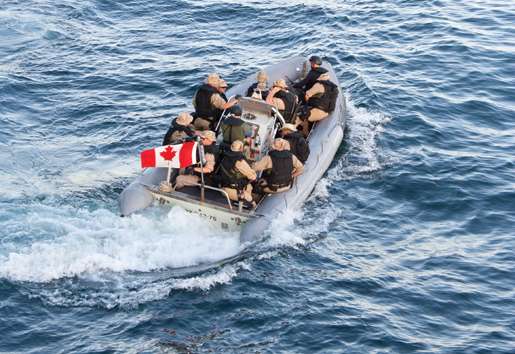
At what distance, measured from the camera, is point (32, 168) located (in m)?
16.3

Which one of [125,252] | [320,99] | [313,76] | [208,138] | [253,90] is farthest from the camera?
[313,76]

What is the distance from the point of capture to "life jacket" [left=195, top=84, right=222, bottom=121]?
15.7m

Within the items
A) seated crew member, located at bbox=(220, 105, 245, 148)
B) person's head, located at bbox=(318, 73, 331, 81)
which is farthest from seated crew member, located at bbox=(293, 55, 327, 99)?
seated crew member, located at bbox=(220, 105, 245, 148)

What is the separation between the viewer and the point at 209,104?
15.8 m

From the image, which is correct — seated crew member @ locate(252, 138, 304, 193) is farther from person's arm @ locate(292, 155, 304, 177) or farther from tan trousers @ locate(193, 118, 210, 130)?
tan trousers @ locate(193, 118, 210, 130)

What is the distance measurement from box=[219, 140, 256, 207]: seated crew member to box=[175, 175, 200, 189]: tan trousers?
613mm

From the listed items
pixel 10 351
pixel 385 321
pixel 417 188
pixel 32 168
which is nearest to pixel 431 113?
pixel 417 188

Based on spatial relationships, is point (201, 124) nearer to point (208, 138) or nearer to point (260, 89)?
point (260, 89)

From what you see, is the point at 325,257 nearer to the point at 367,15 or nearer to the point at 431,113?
the point at 431,113

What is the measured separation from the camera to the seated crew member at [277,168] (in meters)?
14.1

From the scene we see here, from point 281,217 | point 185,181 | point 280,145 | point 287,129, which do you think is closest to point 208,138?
point 185,181

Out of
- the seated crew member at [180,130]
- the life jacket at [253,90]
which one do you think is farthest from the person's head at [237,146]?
the life jacket at [253,90]

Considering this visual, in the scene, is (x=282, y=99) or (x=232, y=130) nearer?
(x=232, y=130)

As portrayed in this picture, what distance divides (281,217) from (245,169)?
43.3 inches
